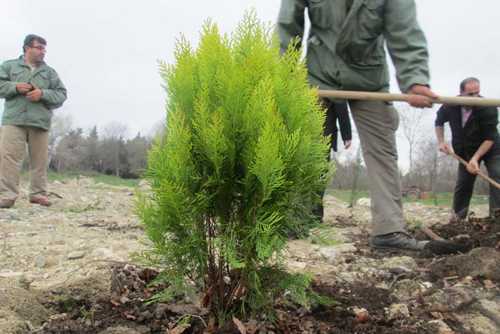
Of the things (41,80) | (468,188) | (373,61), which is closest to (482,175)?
(468,188)

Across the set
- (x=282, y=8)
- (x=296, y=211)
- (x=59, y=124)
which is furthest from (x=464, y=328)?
(x=59, y=124)

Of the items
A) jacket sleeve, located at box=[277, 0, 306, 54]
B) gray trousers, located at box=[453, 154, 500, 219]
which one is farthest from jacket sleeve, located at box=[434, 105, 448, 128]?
jacket sleeve, located at box=[277, 0, 306, 54]

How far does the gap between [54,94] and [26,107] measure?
0.46m

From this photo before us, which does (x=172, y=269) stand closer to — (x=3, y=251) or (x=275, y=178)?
(x=275, y=178)

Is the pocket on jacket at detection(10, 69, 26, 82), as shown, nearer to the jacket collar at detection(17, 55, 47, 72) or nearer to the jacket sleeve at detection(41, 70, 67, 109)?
the jacket collar at detection(17, 55, 47, 72)

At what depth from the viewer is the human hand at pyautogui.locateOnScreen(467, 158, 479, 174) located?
6.48 m

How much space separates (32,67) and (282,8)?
16.3 feet

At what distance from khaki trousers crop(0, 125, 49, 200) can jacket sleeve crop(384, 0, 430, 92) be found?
5.84m

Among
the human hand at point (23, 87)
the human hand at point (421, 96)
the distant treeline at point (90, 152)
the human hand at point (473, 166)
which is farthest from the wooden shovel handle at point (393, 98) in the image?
the distant treeline at point (90, 152)

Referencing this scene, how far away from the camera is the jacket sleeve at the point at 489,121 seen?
6527mm

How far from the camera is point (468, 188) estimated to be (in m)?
7.12

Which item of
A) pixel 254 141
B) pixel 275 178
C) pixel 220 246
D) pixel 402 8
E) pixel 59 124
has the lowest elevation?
pixel 220 246

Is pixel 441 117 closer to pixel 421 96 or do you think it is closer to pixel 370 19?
pixel 421 96

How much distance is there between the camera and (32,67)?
755cm
